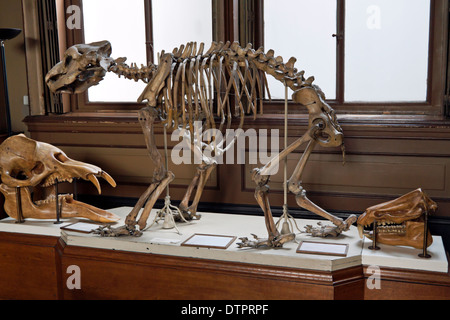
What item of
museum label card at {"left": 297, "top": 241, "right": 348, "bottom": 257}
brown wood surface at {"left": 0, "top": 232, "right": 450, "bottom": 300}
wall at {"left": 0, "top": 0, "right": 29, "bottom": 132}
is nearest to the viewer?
brown wood surface at {"left": 0, "top": 232, "right": 450, "bottom": 300}

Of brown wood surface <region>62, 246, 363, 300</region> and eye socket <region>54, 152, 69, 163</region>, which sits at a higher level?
eye socket <region>54, 152, 69, 163</region>

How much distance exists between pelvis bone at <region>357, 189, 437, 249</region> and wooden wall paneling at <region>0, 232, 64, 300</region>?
2098 millimetres

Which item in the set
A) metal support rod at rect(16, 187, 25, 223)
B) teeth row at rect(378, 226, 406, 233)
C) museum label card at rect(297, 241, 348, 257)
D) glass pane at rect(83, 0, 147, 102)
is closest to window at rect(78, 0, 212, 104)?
glass pane at rect(83, 0, 147, 102)

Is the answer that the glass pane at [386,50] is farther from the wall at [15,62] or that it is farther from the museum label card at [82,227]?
the wall at [15,62]

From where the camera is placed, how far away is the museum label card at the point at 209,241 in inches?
122

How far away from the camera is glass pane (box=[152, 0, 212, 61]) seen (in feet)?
14.3

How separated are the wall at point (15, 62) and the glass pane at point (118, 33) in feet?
2.03

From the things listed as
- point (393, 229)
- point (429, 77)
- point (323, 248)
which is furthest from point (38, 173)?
point (429, 77)

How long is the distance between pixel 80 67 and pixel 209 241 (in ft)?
4.97

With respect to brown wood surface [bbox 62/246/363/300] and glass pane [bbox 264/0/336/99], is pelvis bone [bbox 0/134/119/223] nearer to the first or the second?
brown wood surface [bbox 62/246/363/300]

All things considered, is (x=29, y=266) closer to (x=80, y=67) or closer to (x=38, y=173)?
(x=38, y=173)

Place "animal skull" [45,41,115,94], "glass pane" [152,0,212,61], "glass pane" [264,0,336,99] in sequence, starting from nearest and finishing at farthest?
"animal skull" [45,41,115,94] → "glass pane" [264,0,336,99] → "glass pane" [152,0,212,61]

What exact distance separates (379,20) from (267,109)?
1.12m

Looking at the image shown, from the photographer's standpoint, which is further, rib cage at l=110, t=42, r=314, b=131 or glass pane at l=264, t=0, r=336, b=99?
glass pane at l=264, t=0, r=336, b=99
